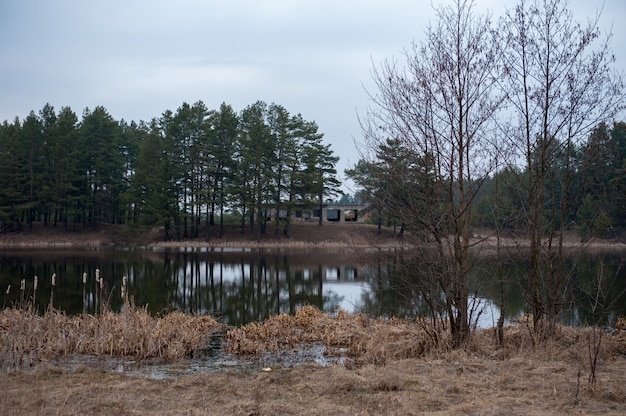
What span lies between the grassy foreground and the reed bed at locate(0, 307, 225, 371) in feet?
0.07

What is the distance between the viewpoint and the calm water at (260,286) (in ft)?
40.4

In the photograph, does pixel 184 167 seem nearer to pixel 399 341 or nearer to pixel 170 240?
pixel 170 240

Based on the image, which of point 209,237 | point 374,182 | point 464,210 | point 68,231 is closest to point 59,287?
point 374,182

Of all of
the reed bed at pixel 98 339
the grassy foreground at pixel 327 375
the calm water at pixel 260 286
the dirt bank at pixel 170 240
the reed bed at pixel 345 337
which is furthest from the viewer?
the dirt bank at pixel 170 240

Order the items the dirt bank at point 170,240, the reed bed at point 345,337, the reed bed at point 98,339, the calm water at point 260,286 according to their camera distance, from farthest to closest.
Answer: the dirt bank at point 170,240 < the calm water at point 260,286 < the reed bed at point 98,339 < the reed bed at point 345,337

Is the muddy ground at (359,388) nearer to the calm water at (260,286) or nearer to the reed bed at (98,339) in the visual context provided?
the reed bed at (98,339)

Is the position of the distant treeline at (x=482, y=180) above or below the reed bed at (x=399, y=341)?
above

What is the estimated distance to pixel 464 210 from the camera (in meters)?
9.52

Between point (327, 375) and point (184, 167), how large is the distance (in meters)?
47.2

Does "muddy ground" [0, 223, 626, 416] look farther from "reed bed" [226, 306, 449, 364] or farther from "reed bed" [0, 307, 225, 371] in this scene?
"reed bed" [0, 307, 225, 371]

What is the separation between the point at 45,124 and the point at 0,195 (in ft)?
30.9

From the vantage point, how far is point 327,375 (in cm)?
788

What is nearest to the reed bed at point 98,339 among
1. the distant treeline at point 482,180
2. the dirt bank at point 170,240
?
the distant treeline at point 482,180

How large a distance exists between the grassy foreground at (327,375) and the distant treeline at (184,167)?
40.0 metres
